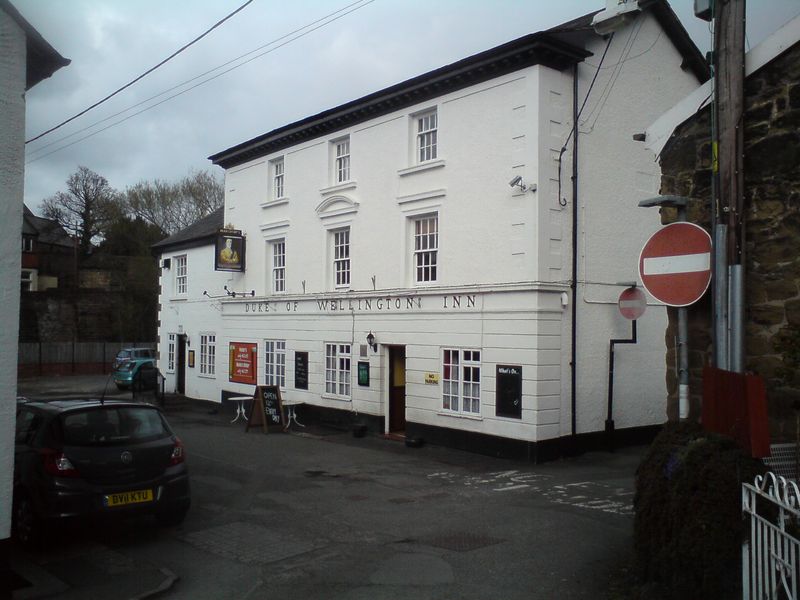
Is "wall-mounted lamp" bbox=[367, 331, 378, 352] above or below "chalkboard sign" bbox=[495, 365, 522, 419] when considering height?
above

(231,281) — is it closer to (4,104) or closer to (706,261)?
(4,104)

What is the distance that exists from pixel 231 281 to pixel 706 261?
2016 centimetres

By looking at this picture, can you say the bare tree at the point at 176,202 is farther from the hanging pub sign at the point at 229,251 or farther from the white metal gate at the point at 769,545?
the white metal gate at the point at 769,545

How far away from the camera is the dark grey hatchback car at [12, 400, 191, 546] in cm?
816

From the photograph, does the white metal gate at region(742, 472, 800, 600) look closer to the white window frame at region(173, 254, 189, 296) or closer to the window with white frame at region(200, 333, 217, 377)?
the window with white frame at region(200, 333, 217, 377)

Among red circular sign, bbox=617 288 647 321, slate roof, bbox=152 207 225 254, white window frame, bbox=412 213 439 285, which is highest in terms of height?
slate roof, bbox=152 207 225 254

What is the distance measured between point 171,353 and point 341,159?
43.4 feet

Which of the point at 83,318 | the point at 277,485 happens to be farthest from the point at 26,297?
the point at 277,485

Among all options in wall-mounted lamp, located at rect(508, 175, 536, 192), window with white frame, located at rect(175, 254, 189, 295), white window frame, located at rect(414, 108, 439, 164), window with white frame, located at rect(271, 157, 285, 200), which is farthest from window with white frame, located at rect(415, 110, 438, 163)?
window with white frame, located at rect(175, 254, 189, 295)

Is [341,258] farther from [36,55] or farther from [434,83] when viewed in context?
[36,55]

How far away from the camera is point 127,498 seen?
8.42 metres

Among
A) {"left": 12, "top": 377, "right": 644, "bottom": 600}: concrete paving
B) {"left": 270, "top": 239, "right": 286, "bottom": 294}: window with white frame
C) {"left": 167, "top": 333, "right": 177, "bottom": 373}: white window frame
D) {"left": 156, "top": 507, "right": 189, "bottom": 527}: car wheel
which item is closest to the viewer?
{"left": 12, "top": 377, "right": 644, "bottom": 600}: concrete paving

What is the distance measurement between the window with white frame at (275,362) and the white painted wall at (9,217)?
15408mm

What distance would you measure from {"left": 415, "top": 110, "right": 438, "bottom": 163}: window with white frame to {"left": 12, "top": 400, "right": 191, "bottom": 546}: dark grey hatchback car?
10132 millimetres
